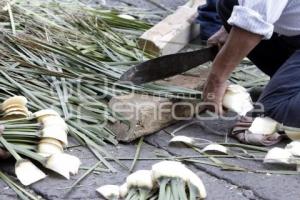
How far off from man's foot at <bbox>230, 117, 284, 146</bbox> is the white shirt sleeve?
0.37 m

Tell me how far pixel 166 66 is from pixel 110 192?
2.88ft

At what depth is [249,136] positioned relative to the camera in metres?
2.80

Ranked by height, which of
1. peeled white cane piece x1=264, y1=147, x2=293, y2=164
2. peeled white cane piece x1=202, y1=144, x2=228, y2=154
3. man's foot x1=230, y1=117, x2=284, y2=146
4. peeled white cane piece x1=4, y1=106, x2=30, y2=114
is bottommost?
man's foot x1=230, y1=117, x2=284, y2=146

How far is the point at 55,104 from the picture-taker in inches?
111

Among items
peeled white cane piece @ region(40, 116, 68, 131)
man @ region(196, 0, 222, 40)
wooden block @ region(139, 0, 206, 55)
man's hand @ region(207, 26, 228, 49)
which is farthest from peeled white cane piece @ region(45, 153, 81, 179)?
man @ region(196, 0, 222, 40)

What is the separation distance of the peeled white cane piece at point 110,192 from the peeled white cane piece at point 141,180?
2.0 inches

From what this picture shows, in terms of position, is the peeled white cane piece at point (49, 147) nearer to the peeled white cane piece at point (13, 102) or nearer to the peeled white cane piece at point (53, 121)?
the peeled white cane piece at point (53, 121)

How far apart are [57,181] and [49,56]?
88cm

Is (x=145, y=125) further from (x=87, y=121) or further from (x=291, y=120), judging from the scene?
(x=291, y=120)

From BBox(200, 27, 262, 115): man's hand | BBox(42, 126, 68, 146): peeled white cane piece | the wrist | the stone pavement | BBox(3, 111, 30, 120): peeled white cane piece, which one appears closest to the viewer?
the stone pavement

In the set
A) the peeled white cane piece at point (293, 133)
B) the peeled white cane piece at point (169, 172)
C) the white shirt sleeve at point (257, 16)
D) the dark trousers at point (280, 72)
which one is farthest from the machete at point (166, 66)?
the peeled white cane piece at point (169, 172)

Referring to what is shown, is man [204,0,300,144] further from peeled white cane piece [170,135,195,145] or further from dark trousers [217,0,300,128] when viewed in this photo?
peeled white cane piece [170,135,195,145]

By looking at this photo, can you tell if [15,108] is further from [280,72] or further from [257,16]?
[280,72]

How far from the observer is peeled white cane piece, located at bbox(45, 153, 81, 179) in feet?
7.85
